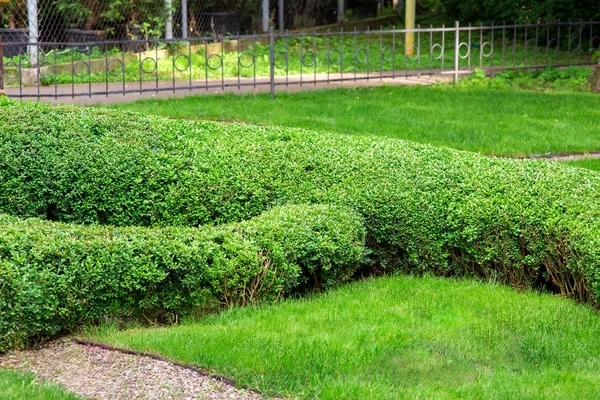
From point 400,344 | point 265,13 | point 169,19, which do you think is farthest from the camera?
point 265,13

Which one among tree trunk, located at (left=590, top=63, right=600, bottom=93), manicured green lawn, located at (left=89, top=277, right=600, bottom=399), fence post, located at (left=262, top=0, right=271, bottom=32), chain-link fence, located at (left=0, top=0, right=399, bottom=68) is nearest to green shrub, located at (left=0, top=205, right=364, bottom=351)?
manicured green lawn, located at (left=89, top=277, right=600, bottom=399)

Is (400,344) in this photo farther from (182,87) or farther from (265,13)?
(265,13)

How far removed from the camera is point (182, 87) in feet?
43.0

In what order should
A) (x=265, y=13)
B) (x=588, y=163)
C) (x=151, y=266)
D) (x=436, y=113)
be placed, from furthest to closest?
(x=265, y=13) < (x=436, y=113) < (x=588, y=163) < (x=151, y=266)

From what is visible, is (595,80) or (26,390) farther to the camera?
(595,80)

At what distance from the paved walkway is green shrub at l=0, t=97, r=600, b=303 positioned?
5.98 metres

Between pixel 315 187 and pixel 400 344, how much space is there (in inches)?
80.6

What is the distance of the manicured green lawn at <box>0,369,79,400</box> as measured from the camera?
3885 mm

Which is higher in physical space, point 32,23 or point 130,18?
point 130,18

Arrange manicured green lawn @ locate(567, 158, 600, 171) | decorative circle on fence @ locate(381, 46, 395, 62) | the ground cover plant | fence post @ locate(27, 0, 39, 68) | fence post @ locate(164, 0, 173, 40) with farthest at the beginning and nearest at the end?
decorative circle on fence @ locate(381, 46, 395, 62) → fence post @ locate(164, 0, 173, 40) → fence post @ locate(27, 0, 39, 68) → manicured green lawn @ locate(567, 158, 600, 171) → the ground cover plant

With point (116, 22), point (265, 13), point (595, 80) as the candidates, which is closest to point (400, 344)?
point (595, 80)

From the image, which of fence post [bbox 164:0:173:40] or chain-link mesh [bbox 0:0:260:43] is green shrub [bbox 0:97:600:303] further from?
fence post [bbox 164:0:173:40]

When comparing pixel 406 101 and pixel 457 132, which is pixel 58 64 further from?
pixel 457 132

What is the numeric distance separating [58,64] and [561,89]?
8534 mm
